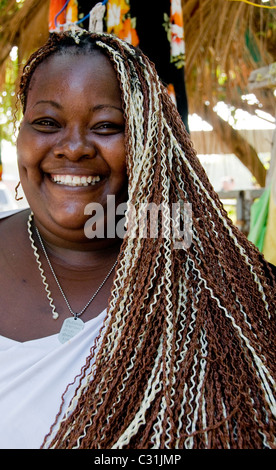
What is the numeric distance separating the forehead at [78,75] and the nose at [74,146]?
13 cm

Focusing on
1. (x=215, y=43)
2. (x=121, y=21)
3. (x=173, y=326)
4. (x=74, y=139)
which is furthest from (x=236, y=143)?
(x=173, y=326)

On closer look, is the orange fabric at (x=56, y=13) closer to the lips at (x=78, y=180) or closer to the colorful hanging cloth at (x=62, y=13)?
the colorful hanging cloth at (x=62, y=13)

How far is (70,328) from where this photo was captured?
164 centimetres

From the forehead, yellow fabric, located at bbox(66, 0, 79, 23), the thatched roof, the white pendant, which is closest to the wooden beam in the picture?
the thatched roof

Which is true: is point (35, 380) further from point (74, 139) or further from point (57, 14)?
point (57, 14)

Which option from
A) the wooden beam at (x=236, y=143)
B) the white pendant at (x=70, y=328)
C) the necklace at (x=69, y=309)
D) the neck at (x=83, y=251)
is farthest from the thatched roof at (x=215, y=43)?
the white pendant at (x=70, y=328)

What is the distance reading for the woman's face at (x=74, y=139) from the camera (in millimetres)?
1577

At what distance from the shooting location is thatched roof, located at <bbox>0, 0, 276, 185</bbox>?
3238mm

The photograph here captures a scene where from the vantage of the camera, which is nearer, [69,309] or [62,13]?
[69,309]

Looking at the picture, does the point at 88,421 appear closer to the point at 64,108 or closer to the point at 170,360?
the point at 170,360

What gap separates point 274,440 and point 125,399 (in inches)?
14.7

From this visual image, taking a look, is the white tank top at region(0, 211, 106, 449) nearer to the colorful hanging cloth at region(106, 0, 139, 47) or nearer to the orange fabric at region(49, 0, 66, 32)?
the colorful hanging cloth at region(106, 0, 139, 47)

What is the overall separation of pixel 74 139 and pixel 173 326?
0.64 metres

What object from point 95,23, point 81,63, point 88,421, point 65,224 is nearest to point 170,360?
point 88,421
